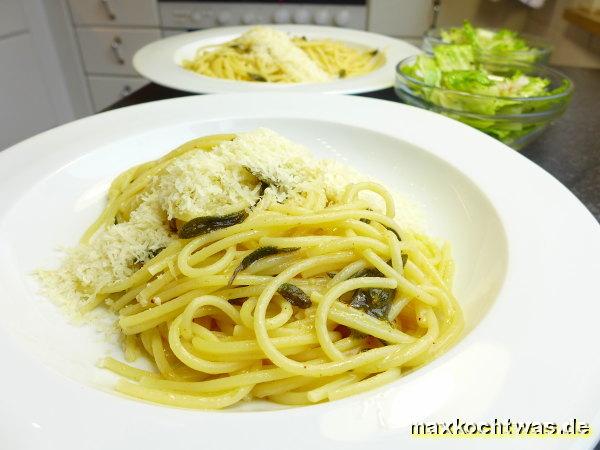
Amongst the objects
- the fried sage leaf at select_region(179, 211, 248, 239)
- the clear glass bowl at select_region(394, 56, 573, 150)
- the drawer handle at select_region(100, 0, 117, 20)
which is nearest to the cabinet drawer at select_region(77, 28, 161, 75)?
the drawer handle at select_region(100, 0, 117, 20)

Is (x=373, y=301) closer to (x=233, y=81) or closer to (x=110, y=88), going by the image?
(x=233, y=81)

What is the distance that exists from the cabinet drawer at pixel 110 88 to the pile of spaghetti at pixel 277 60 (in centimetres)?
226

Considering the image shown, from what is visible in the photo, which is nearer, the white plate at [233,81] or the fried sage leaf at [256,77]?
the white plate at [233,81]

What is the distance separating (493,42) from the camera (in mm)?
3117

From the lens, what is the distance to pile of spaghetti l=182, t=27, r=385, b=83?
9.35ft

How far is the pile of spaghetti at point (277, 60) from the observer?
285 centimetres

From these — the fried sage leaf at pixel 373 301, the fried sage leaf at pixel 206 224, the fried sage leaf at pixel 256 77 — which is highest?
the fried sage leaf at pixel 206 224

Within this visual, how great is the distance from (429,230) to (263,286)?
69cm

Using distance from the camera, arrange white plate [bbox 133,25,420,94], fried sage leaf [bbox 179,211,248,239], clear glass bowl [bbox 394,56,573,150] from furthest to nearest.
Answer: white plate [bbox 133,25,420,94] → clear glass bowl [bbox 394,56,573,150] → fried sage leaf [bbox 179,211,248,239]

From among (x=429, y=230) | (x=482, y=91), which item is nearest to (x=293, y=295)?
(x=429, y=230)


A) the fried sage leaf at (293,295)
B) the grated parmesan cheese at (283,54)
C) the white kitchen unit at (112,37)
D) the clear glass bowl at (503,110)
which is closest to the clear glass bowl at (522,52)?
the clear glass bowl at (503,110)

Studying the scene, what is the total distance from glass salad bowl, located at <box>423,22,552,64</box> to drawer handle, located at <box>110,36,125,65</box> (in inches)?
132

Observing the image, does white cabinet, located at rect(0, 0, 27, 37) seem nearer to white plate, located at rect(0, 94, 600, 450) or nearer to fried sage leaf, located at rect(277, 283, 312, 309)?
white plate, located at rect(0, 94, 600, 450)

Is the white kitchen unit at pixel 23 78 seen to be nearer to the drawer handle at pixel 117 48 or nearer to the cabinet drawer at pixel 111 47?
the cabinet drawer at pixel 111 47
